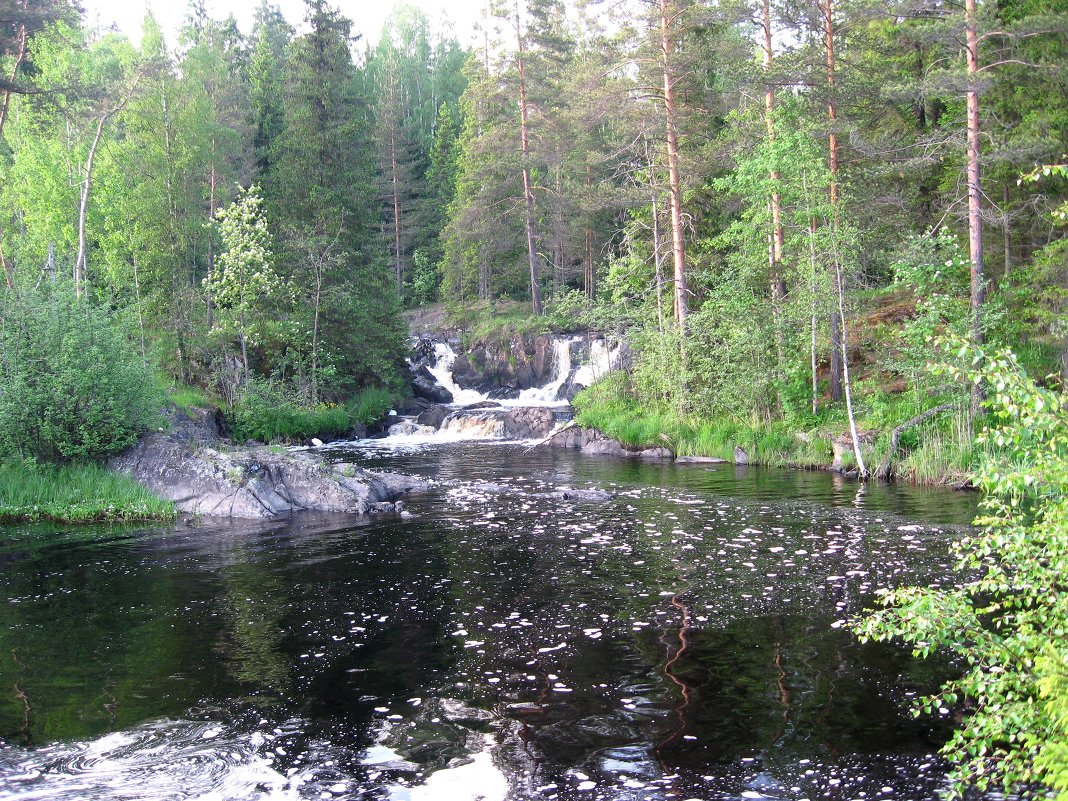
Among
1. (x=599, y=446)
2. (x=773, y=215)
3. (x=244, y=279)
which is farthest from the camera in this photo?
(x=244, y=279)

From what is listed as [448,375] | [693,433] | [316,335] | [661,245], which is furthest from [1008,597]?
[448,375]

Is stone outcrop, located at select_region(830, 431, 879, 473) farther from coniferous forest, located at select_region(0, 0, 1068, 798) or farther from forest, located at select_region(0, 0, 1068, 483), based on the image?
forest, located at select_region(0, 0, 1068, 483)

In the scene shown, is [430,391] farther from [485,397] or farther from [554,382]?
[554,382]

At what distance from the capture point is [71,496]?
1833 cm

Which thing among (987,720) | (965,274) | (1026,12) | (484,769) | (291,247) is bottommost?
(484,769)

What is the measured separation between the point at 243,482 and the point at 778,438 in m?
14.2

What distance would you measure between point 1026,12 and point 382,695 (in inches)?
953

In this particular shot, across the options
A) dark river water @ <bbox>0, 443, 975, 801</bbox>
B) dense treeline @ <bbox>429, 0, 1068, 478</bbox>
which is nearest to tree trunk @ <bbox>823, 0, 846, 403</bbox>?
dense treeline @ <bbox>429, 0, 1068, 478</bbox>

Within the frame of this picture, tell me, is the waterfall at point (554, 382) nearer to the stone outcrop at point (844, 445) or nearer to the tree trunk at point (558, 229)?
the tree trunk at point (558, 229)

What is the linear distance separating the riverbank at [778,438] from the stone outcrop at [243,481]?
980 cm

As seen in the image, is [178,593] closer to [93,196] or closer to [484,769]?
[484,769]

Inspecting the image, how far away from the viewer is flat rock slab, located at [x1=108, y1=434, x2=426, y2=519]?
1844 centimetres

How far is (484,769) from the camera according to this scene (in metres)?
6.85

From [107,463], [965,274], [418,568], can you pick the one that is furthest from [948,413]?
[107,463]
